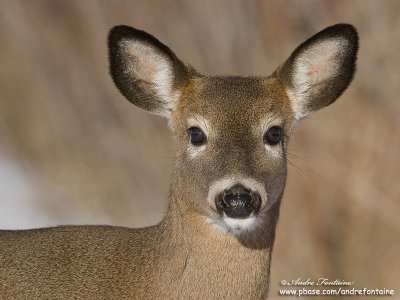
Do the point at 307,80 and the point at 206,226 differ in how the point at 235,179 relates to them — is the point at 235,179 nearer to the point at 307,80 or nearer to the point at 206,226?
the point at 206,226

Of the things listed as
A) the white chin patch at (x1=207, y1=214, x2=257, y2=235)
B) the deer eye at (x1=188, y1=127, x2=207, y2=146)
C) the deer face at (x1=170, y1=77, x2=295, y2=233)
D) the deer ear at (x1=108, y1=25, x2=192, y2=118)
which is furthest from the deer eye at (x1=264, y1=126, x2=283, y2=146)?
the deer ear at (x1=108, y1=25, x2=192, y2=118)

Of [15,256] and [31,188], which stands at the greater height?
[31,188]

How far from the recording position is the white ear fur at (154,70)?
18.6 ft

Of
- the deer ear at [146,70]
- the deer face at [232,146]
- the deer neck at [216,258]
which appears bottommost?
the deer neck at [216,258]

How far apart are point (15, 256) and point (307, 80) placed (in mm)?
1623

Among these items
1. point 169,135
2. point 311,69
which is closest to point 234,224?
point 311,69

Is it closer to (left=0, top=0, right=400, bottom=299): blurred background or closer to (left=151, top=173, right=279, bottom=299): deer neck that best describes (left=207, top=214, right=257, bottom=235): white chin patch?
(left=151, top=173, right=279, bottom=299): deer neck

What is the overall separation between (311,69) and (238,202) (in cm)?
122

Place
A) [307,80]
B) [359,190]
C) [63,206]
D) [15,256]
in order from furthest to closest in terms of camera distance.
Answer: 1. [63,206]
2. [359,190]
3. [307,80]
4. [15,256]

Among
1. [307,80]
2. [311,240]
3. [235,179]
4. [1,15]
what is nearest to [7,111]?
[1,15]

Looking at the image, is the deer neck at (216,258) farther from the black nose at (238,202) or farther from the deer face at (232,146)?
the black nose at (238,202)

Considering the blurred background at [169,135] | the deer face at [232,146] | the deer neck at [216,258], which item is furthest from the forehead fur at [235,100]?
the blurred background at [169,135]

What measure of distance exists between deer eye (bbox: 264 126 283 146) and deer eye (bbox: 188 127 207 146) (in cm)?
27

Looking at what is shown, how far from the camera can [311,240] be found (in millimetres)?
9156
